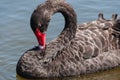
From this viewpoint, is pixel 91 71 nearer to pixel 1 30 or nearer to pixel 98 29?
pixel 98 29

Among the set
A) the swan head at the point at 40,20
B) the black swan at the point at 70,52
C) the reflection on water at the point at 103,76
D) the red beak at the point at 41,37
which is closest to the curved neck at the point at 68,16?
the black swan at the point at 70,52

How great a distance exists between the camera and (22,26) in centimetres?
784

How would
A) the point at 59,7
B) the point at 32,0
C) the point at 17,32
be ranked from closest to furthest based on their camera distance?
the point at 59,7 < the point at 17,32 < the point at 32,0

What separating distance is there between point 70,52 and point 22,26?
181cm

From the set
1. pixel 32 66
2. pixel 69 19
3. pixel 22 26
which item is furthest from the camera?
pixel 22 26

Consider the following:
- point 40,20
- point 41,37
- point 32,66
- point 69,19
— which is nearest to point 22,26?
point 69,19

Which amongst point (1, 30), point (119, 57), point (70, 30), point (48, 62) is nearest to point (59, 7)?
point (70, 30)

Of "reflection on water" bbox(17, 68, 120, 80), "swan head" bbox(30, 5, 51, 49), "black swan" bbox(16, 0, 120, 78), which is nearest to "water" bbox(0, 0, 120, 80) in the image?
"reflection on water" bbox(17, 68, 120, 80)

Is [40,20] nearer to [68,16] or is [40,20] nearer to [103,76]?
[68,16]

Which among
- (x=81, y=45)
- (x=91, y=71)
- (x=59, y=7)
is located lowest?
(x=91, y=71)

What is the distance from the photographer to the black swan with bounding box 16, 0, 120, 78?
620 centimetres

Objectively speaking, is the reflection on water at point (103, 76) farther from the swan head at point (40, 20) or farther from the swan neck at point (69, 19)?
the swan head at point (40, 20)

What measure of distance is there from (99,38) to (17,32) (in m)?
1.84

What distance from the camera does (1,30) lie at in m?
7.71
